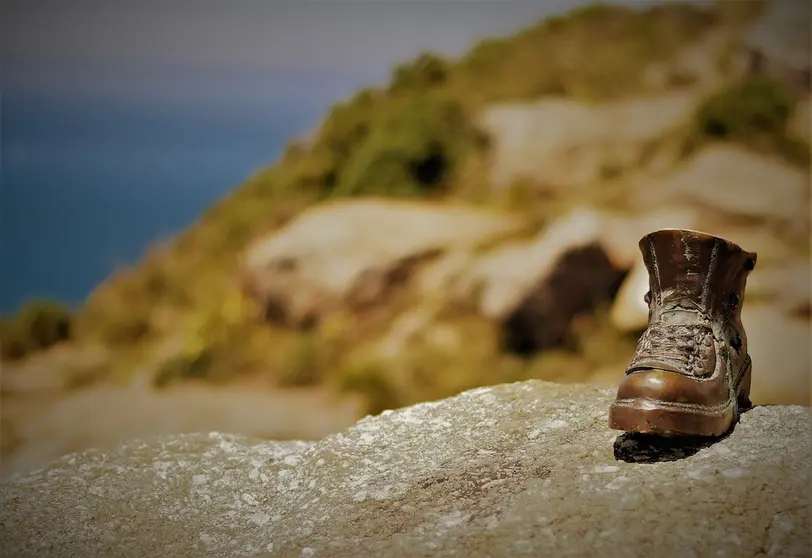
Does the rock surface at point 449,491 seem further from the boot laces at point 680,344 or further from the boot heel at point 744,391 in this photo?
the boot laces at point 680,344

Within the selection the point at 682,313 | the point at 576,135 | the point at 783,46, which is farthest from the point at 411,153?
the point at 682,313

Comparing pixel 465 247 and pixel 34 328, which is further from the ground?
pixel 34 328

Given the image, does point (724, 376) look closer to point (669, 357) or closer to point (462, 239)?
point (669, 357)

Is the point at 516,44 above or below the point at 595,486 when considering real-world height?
above

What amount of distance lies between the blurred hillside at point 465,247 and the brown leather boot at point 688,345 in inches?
118

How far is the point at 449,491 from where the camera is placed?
2477 mm

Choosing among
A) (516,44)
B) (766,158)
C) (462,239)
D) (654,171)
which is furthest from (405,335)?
(516,44)

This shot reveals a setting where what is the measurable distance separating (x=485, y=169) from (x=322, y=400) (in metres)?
5.28

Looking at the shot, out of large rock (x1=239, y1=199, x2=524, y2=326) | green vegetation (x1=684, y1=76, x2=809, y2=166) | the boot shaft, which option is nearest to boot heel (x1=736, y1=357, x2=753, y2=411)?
the boot shaft

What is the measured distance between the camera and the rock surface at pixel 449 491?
210 centimetres

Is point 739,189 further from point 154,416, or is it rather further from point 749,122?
point 154,416

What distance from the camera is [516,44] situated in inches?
701

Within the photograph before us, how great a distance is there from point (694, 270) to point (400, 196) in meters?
9.03

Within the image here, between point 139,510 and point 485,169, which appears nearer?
point 139,510
